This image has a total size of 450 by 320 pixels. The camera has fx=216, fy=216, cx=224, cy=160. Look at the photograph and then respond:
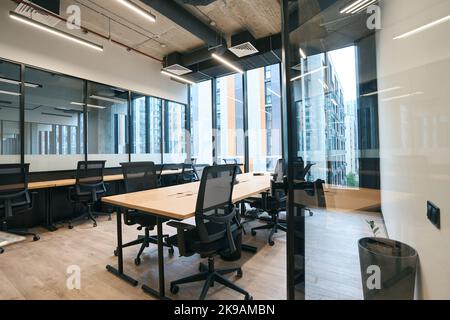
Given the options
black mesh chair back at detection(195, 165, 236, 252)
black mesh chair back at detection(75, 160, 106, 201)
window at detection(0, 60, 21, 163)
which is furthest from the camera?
black mesh chair back at detection(75, 160, 106, 201)

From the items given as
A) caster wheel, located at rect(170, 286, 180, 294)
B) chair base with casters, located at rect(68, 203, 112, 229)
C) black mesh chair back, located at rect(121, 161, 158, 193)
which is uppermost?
black mesh chair back, located at rect(121, 161, 158, 193)

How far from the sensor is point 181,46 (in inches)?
207

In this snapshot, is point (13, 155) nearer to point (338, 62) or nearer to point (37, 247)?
point (37, 247)

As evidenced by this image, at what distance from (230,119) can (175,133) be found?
1.78 metres

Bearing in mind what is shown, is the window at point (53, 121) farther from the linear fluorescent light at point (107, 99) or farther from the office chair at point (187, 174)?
the office chair at point (187, 174)

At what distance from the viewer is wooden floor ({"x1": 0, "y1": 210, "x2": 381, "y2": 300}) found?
1.83 m

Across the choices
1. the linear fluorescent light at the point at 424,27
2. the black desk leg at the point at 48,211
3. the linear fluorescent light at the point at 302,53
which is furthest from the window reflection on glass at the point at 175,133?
the linear fluorescent light at the point at 424,27

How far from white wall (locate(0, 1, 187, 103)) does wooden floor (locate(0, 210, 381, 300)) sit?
3167 mm

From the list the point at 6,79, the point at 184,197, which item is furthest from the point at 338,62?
the point at 6,79

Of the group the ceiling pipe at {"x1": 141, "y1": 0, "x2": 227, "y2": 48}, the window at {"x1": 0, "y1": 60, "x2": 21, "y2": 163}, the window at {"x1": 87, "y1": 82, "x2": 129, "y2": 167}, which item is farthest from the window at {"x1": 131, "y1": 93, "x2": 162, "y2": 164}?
the ceiling pipe at {"x1": 141, "y1": 0, "x2": 227, "y2": 48}

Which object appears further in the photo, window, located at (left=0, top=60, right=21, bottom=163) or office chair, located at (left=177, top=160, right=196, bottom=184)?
office chair, located at (left=177, top=160, right=196, bottom=184)

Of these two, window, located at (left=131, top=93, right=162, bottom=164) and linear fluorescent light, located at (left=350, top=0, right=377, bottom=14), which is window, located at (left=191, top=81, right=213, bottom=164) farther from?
linear fluorescent light, located at (left=350, top=0, right=377, bottom=14)

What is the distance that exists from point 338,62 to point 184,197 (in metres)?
2.42
